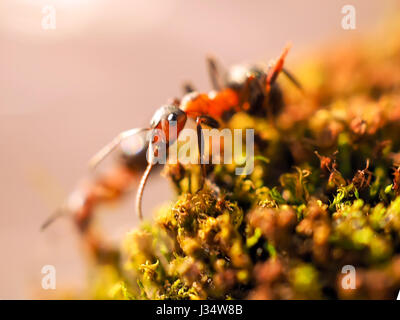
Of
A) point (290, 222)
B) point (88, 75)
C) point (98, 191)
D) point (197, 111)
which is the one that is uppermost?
point (88, 75)

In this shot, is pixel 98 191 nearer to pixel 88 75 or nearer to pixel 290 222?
pixel 88 75

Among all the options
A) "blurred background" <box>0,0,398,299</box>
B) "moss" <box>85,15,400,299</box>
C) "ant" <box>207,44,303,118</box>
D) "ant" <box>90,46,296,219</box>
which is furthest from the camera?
"blurred background" <box>0,0,398,299</box>

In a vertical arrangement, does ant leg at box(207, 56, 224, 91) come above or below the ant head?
above

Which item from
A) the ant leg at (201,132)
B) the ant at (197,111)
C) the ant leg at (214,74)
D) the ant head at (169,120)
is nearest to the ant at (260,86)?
the ant at (197,111)

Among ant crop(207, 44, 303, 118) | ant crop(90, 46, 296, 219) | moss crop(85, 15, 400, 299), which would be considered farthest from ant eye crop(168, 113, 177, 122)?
ant crop(207, 44, 303, 118)

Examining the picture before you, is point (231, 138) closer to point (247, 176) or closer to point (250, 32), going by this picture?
point (247, 176)

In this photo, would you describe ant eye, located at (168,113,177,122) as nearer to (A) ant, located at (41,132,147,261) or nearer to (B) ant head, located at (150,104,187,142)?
(B) ant head, located at (150,104,187,142)

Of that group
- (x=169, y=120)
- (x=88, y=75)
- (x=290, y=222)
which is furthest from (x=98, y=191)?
(x=290, y=222)

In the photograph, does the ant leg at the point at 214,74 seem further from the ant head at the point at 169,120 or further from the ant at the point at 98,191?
the ant head at the point at 169,120
